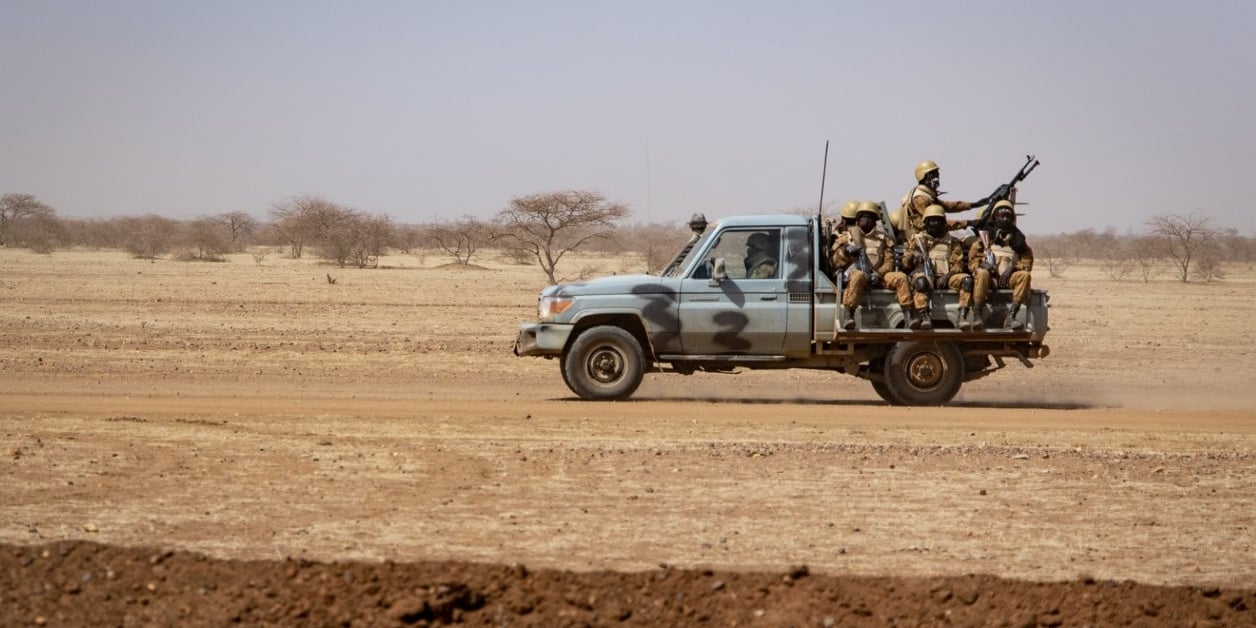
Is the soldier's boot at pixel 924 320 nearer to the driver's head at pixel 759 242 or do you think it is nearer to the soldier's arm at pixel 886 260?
the soldier's arm at pixel 886 260

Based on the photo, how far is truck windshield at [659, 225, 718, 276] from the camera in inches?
579

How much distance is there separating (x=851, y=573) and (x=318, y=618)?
2861 millimetres

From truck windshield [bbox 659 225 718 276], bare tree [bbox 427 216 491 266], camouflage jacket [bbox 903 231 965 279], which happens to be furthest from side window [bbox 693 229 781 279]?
bare tree [bbox 427 216 491 266]

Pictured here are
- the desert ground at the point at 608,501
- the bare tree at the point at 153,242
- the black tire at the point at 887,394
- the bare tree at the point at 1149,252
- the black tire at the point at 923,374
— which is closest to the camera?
the desert ground at the point at 608,501

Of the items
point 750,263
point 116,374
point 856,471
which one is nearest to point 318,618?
point 856,471

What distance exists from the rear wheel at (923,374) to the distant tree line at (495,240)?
2733 centimetres

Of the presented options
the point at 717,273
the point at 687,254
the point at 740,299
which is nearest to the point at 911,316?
the point at 740,299

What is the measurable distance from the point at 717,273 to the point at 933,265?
7.25ft

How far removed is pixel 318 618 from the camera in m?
6.99

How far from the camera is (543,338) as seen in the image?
1500cm

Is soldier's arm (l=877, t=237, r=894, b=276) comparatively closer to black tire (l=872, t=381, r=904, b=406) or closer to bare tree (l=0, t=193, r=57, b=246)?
black tire (l=872, t=381, r=904, b=406)

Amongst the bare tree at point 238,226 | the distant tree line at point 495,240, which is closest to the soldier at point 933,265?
the distant tree line at point 495,240

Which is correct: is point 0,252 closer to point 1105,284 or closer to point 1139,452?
point 1105,284

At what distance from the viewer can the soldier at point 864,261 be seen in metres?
14.3
